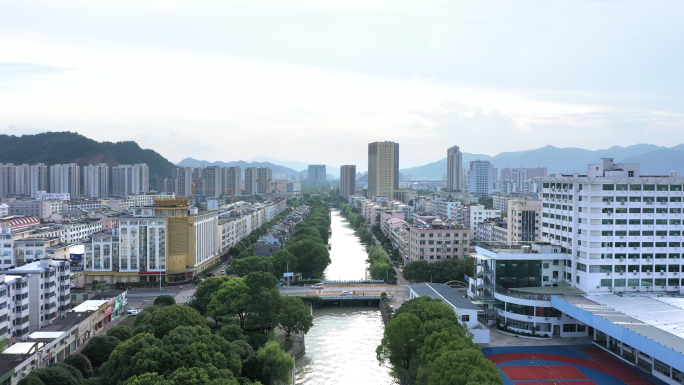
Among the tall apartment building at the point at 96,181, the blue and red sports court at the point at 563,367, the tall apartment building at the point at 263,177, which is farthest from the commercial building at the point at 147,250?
the tall apartment building at the point at 263,177

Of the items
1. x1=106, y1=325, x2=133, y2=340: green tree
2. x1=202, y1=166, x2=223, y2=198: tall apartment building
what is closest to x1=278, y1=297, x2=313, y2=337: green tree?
x1=106, y1=325, x2=133, y2=340: green tree

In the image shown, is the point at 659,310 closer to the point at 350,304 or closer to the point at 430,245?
the point at 350,304

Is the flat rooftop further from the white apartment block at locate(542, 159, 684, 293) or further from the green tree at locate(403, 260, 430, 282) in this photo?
the green tree at locate(403, 260, 430, 282)

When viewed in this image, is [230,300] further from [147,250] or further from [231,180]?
[231,180]

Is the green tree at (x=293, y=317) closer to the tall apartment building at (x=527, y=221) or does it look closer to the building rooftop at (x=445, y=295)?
the building rooftop at (x=445, y=295)

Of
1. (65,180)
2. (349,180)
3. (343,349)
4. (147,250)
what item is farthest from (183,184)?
(343,349)

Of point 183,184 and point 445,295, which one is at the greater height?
point 183,184
